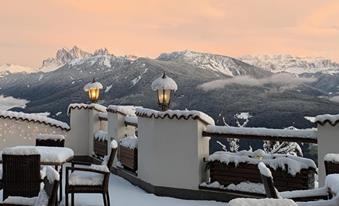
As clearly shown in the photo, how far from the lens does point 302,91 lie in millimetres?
106438

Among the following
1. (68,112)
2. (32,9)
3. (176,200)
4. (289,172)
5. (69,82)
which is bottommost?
(176,200)

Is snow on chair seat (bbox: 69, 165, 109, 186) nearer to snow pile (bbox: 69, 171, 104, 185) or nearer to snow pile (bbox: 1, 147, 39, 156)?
snow pile (bbox: 69, 171, 104, 185)

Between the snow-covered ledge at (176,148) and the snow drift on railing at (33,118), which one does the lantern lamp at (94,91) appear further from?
the snow-covered ledge at (176,148)

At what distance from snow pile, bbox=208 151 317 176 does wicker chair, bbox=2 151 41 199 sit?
275cm

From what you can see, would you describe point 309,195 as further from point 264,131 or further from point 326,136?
point 264,131

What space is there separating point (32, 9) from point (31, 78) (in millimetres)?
140825

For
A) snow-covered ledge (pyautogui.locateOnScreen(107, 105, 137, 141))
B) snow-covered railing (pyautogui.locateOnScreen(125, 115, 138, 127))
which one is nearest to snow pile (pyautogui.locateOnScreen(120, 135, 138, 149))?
snow-covered railing (pyautogui.locateOnScreen(125, 115, 138, 127))

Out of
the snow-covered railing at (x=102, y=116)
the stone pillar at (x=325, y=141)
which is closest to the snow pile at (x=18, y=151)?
the stone pillar at (x=325, y=141)

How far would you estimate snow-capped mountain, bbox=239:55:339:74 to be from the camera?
578ft

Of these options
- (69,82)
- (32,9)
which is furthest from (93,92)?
(69,82)

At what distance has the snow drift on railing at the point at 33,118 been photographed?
1174 cm

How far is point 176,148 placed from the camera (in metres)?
7.66

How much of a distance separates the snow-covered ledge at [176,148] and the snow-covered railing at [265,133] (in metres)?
0.22

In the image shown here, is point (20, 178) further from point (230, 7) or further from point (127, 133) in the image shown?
point (230, 7)
